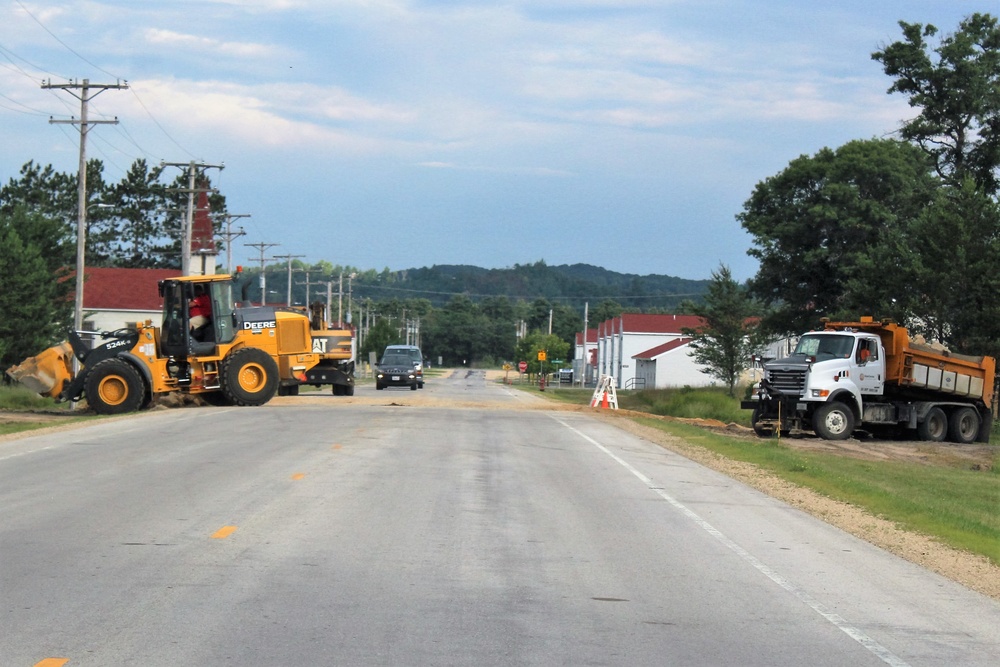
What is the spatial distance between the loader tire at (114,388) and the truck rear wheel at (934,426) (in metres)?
21.3

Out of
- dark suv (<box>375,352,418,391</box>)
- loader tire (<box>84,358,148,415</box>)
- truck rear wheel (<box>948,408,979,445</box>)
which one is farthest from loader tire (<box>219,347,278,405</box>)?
dark suv (<box>375,352,418,391</box>)

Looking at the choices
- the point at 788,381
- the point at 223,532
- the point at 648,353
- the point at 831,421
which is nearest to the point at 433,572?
the point at 223,532

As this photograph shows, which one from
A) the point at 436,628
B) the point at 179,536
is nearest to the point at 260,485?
the point at 179,536

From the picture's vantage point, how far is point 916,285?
128ft

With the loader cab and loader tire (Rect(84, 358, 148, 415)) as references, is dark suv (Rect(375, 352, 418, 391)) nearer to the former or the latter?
the loader cab

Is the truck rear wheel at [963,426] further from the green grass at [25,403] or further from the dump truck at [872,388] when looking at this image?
the green grass at [25,403]

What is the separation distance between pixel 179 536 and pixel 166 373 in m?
21.0

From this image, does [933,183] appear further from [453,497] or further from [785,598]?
[785,598]

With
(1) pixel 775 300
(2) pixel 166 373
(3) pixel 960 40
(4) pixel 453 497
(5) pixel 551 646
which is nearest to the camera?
(5) pixel 551 646

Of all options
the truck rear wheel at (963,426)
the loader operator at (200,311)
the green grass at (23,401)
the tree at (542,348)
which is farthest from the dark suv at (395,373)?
the tree at (542,348)

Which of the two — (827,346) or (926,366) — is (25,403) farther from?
(926,366)

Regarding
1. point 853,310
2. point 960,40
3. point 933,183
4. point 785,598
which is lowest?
point 785,598

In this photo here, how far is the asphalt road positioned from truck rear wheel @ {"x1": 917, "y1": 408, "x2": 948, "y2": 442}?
52.1 ft

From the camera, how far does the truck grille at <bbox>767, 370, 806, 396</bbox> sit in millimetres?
30000
